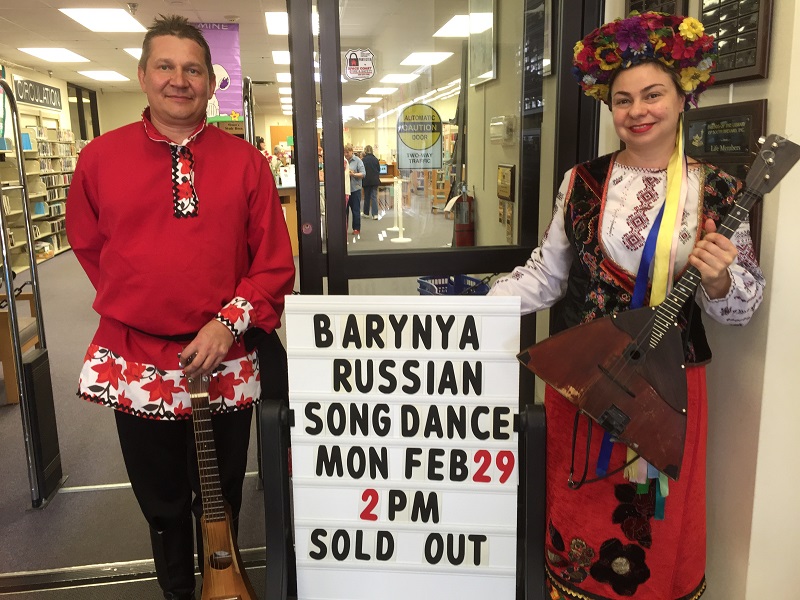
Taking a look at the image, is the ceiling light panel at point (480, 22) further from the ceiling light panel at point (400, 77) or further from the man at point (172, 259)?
the man at point (172, 259)

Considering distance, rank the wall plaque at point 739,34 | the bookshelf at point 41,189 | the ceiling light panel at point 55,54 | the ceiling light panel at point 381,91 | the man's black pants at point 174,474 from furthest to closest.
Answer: the ceiling light panel at point 55,54, the bookshelf at point 41,189, the ceiling light panel at point 381,91, the man's black pants at point 174,474, the wall plaque at point 739,34

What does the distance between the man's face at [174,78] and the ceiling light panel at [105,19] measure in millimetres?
6516

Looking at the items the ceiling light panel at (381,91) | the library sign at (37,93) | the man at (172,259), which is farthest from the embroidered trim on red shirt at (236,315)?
the library sign at (37,93)

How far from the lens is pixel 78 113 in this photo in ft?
47.1

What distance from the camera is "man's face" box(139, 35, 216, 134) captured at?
1546 millimetres

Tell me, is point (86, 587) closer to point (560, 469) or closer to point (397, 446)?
point (397, 446)

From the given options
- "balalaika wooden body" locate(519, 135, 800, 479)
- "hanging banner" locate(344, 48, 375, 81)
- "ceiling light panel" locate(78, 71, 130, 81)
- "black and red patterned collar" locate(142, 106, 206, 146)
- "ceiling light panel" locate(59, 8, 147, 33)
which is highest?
"ceiling light panel" locate(78, 71, 130, 81)

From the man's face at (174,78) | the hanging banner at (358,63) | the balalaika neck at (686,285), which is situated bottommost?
the balalaika neck at (686,285)

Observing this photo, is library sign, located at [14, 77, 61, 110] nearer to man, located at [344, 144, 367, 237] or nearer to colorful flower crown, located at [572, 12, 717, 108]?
man, located at [344, 144, 367, 237]

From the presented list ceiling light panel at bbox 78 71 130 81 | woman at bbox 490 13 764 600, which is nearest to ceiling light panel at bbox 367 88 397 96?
woman at bbox 490 13 764 600

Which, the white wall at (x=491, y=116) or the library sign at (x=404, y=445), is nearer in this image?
the library sign at (x=404, y=445)

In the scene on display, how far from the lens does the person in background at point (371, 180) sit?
2.21 meters

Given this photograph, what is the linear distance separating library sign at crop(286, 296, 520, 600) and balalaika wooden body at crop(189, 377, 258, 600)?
0.24 meters

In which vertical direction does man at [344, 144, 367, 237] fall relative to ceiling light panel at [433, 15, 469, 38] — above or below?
below
